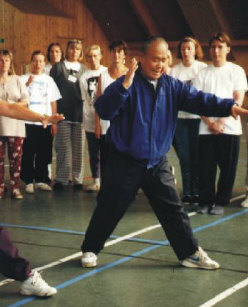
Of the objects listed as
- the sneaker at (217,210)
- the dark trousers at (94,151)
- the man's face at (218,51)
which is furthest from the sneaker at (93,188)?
the man's face at (218,51)

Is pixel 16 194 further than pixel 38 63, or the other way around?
pixel 38 63

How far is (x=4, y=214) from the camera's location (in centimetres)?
631

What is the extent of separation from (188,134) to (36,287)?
3337 millimetres

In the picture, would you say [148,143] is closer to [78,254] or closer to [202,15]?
[78,254]

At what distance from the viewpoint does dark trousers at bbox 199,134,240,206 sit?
6117 mm

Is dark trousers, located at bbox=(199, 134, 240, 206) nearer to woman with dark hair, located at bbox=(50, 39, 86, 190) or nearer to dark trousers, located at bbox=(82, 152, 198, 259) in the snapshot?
dark trousers, located at bbox=(82, 152, 198, 259)

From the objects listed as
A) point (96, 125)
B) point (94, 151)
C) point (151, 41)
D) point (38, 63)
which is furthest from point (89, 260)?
point (38, 63)

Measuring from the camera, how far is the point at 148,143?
422 centimetres

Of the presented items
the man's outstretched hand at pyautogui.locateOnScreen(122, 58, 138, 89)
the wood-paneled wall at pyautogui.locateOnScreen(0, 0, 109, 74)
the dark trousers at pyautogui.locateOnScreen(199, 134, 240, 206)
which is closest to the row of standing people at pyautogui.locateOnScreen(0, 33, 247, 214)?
the dark trousers at pyautogui.locateOnScreen(199, 134, 240, 206)

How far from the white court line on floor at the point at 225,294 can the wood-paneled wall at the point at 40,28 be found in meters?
13.5

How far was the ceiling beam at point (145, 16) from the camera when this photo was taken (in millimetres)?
18516

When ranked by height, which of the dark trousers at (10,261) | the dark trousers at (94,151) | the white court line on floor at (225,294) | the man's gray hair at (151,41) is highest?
the man's gray hair at (151,41)

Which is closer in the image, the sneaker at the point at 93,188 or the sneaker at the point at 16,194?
the sneaker at the point at 16,194

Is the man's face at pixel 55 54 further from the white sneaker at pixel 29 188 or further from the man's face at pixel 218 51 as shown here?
the man's face at pixel 218 51
